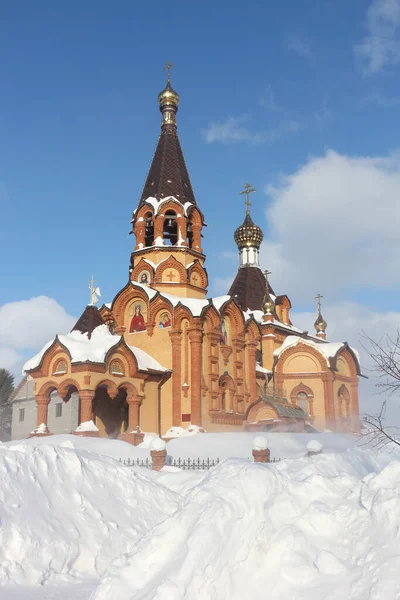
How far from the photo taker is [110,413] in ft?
83.8

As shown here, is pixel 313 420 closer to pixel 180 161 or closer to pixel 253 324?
pixel 253 324

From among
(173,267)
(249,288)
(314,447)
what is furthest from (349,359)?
(314,447)

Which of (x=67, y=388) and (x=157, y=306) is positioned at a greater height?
(x=157, y=306)

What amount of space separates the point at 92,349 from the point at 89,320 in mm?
3456

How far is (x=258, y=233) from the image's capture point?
35.2 metres

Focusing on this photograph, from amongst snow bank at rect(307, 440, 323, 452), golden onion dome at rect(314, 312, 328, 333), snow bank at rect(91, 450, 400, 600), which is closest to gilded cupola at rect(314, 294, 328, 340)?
golden onion dome at rect(314, 312, 328, 333)

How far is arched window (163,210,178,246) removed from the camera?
90.3ft

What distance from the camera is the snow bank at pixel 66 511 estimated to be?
815 centimetres

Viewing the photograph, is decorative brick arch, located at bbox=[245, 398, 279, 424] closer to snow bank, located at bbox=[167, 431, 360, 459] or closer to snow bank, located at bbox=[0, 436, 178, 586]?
snow bank, located at bbox=[167, 431, 360, 459]

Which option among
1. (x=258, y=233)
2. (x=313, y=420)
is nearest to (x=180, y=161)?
(x=258, y=233)

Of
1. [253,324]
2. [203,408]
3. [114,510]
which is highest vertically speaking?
[253,324]

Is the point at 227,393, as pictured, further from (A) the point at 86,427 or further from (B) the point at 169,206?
(B) the point at 169,206

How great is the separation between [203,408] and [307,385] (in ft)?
25.3

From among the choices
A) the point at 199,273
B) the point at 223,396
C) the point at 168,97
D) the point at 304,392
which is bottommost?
the point at 223,396
